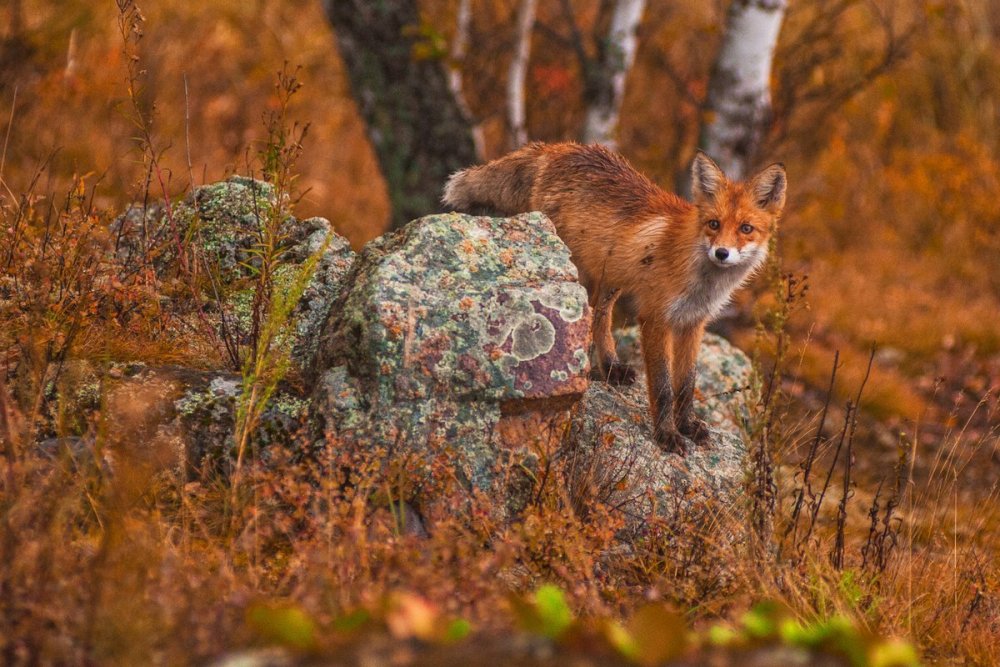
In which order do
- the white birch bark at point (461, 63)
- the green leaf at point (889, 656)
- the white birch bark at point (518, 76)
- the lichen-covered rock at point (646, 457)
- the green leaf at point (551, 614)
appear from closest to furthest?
the green leaf at point (889, 656)
the green leaf at point (551, 614)
the lichen-covered rock at point (646, 457)
the white birch bark at point (461, 63)
the white birch bark at point (518, 76)

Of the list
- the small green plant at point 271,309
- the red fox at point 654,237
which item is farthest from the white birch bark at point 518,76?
the small green plant at point 271,309

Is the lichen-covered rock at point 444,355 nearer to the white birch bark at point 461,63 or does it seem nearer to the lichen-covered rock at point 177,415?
the lichen-covered rock at point 177,415

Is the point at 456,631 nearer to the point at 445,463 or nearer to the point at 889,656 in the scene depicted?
the point at 889,656

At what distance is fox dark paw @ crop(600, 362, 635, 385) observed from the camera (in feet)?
17.3

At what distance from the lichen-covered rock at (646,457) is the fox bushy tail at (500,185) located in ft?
3.75

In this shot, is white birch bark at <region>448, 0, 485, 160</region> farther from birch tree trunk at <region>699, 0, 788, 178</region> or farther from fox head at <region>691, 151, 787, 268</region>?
fox head at <region>691, 151, 787, 268</region>

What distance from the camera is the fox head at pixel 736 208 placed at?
15.8 ft

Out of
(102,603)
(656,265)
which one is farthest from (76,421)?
(656,265)

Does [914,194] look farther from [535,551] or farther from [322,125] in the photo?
[535,551]

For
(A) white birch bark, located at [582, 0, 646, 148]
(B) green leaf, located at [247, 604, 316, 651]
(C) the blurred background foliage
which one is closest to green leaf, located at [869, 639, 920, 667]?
(B) green leaf, located at [247, 604, 316, 651]

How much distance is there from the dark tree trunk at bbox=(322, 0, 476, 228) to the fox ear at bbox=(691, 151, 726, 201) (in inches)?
134

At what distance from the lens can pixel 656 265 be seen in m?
5.04

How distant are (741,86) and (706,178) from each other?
3136 millimetres

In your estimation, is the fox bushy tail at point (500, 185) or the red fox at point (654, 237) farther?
the fox bushy tail at point (500, 185)
